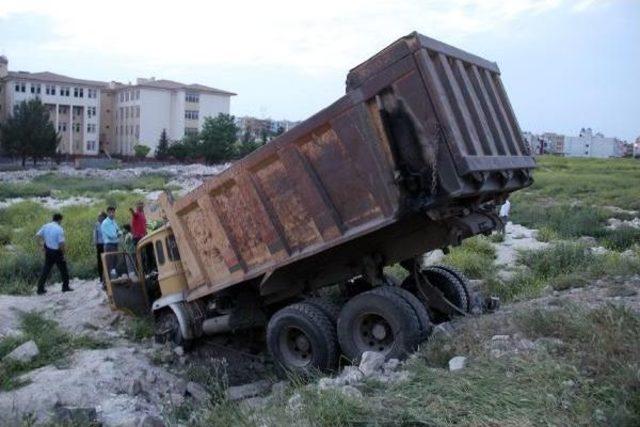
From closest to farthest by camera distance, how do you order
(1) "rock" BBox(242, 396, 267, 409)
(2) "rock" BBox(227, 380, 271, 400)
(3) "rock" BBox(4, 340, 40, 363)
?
(1) "rock" BBox(242, 396, 267, 409), (2) "rock" BBox(227, 380, 271, 400), (3) "rock" BBox(4, 340, 40, 363)

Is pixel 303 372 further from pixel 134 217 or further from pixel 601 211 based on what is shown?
pixel 601 211

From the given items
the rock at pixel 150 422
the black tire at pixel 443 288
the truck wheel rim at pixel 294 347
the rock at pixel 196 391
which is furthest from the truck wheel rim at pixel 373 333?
the rock at pixel 150 422

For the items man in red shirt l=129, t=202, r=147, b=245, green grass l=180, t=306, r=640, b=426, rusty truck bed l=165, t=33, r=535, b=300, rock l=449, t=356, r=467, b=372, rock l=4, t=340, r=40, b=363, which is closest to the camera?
green grass l=180, t=306, r=640, b=426

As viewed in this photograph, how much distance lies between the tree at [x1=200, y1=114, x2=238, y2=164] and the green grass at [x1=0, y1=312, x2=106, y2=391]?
49935 millimetres

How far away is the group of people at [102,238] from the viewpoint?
1118 cm

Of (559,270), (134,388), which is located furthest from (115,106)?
(134,388)

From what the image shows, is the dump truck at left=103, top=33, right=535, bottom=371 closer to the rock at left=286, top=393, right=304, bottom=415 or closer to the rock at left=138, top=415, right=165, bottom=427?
the rock at left=286, top=393, right=304, bottom=415

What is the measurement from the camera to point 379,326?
672 cm

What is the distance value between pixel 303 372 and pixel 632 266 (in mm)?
4729

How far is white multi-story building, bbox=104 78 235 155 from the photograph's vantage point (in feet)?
248

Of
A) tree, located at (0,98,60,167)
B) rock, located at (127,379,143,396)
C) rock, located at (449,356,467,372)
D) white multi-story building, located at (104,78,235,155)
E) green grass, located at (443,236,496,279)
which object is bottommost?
rock, located at (449,356,467,372)

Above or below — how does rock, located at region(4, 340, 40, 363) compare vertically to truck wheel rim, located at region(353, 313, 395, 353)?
above

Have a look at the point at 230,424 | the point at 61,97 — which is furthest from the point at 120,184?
the point at 61,97

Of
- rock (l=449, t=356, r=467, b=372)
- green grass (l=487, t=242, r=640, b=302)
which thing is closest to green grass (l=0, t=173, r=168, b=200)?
green grass (l=487, t=242, r=640, b=302)
